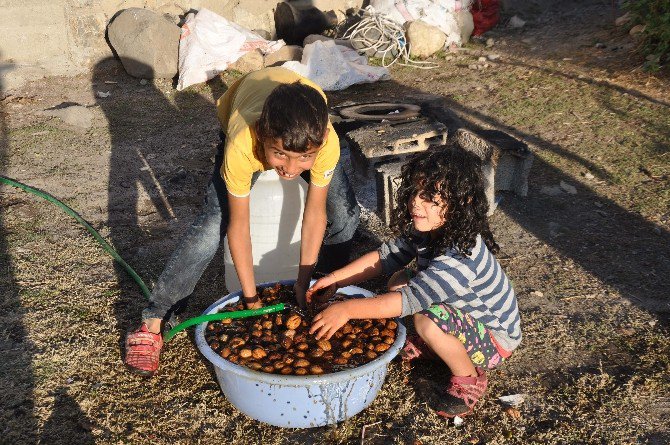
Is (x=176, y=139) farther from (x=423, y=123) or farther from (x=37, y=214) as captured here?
(x=423, y=123)

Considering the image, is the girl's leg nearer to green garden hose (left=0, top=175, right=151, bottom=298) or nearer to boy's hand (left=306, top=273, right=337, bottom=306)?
boy's hand (left=306, top=273, right=337, bottom=306)

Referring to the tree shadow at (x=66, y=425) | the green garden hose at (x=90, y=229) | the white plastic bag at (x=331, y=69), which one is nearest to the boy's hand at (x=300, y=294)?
the green garden hose at (x=90, y=229)

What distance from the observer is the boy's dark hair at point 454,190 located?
242 cm

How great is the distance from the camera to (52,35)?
256 inches

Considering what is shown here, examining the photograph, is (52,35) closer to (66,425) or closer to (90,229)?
(90,229)

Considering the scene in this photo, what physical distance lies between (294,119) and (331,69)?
452cm

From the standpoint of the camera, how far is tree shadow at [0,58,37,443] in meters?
2.43

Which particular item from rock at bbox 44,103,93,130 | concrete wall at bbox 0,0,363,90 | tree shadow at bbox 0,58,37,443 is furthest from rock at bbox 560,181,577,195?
concrete wall at bbox 0,0,363,90

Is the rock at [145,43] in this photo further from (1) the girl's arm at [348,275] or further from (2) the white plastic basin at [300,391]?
(2) the white plastic basin at [300,391]

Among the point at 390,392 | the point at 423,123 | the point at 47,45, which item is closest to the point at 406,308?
the point at 390,392

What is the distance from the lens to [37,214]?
413 centimetres

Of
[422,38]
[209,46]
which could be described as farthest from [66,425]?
[422,38]

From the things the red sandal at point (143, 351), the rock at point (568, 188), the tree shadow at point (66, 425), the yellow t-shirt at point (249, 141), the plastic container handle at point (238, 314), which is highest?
the yellow t-shirt at point (249, 141)

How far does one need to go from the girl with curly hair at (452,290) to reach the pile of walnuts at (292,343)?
74 mm
